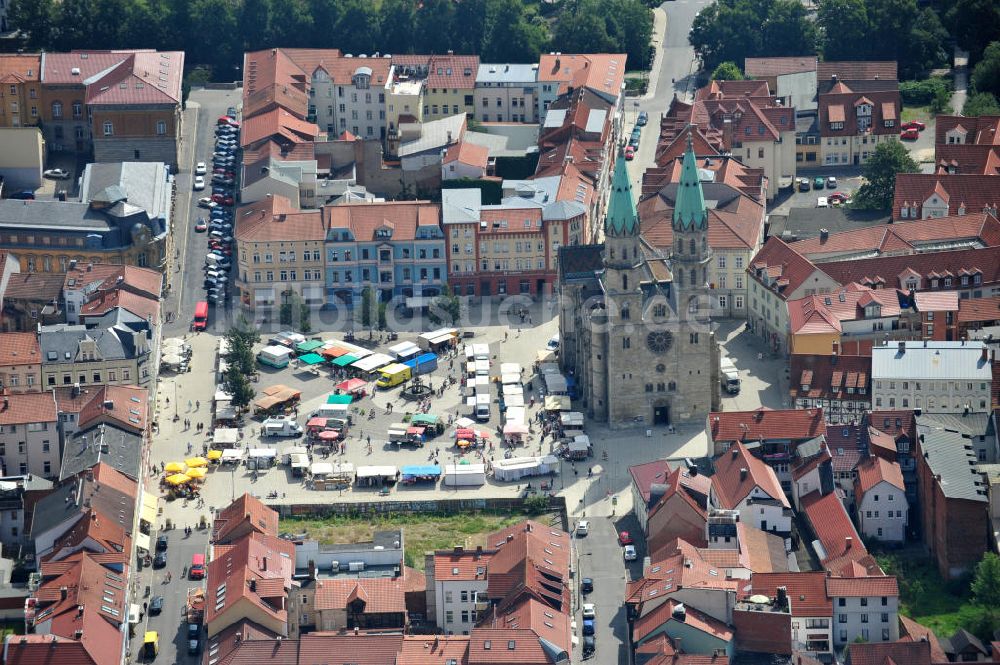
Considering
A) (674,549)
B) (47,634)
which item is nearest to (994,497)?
(674,549)

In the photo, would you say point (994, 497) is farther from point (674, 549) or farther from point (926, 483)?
point (674, 549)

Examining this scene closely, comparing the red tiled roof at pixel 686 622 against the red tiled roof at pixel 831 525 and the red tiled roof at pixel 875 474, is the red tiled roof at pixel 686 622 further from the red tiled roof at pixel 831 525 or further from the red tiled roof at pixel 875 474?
the red tiled roof at pixel 875 474

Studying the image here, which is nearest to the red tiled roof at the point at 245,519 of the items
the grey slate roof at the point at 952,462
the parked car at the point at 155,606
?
the parked car at the point at 155,606

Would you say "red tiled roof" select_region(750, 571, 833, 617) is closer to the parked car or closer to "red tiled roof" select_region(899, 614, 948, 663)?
"red tiled roof" select_region(899, 614, 948, 663)

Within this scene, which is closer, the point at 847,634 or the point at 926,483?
the point at 847,634

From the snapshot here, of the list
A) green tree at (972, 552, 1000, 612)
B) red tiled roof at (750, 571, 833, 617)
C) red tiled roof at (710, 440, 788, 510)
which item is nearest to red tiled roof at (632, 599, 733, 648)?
red tiled roof at (750, 571, 833, 617)

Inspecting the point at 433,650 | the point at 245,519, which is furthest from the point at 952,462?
the point at 245,519
